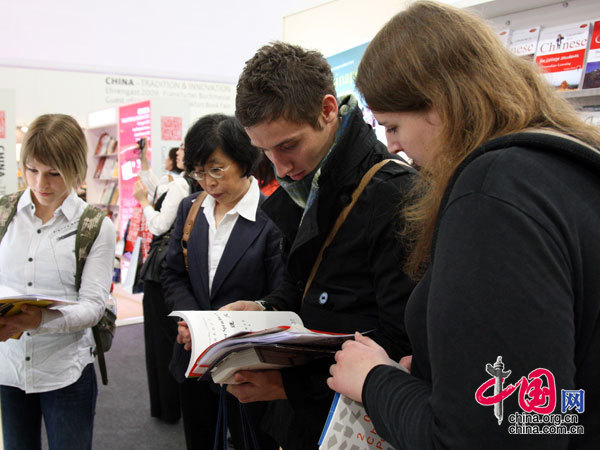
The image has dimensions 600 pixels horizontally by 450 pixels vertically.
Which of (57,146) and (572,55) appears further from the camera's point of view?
(572,55)

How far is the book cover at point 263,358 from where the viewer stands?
107 cm

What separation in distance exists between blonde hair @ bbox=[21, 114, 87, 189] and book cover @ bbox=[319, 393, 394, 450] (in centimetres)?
154

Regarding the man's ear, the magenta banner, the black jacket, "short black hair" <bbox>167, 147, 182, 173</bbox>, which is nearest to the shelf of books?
the man's ear

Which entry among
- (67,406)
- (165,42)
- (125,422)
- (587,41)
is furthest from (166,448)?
(165,42)

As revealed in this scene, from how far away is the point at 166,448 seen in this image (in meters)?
3.18

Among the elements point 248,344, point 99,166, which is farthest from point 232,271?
point 99,166

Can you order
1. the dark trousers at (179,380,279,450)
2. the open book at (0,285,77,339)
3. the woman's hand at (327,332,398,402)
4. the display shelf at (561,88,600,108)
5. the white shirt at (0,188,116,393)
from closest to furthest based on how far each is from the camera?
1. the woman's hand at (327,332,398,402)
2. the open book at (0,285,77,339)
3. the white shirt at (0,188,116,393)
4. the display shelf at (561,88,600,108)
5. the dark trousers at (179,380,279,450)

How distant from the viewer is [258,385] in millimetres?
1244

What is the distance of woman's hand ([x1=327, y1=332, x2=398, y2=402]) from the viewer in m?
0.85

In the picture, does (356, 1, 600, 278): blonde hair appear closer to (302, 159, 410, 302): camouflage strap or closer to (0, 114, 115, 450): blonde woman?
(302, 159, 410, 302): camouflage strap

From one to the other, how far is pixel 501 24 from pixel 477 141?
2209 mm

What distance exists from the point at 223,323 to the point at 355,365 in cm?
54

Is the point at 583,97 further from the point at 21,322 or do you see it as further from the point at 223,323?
the point at 21,322

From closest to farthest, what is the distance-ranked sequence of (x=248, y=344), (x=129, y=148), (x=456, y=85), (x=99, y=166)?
1. (x=456, y=85)
2. (x=248, y=344)
3. (x=129, y=148)
4. (x=99, y=166)
